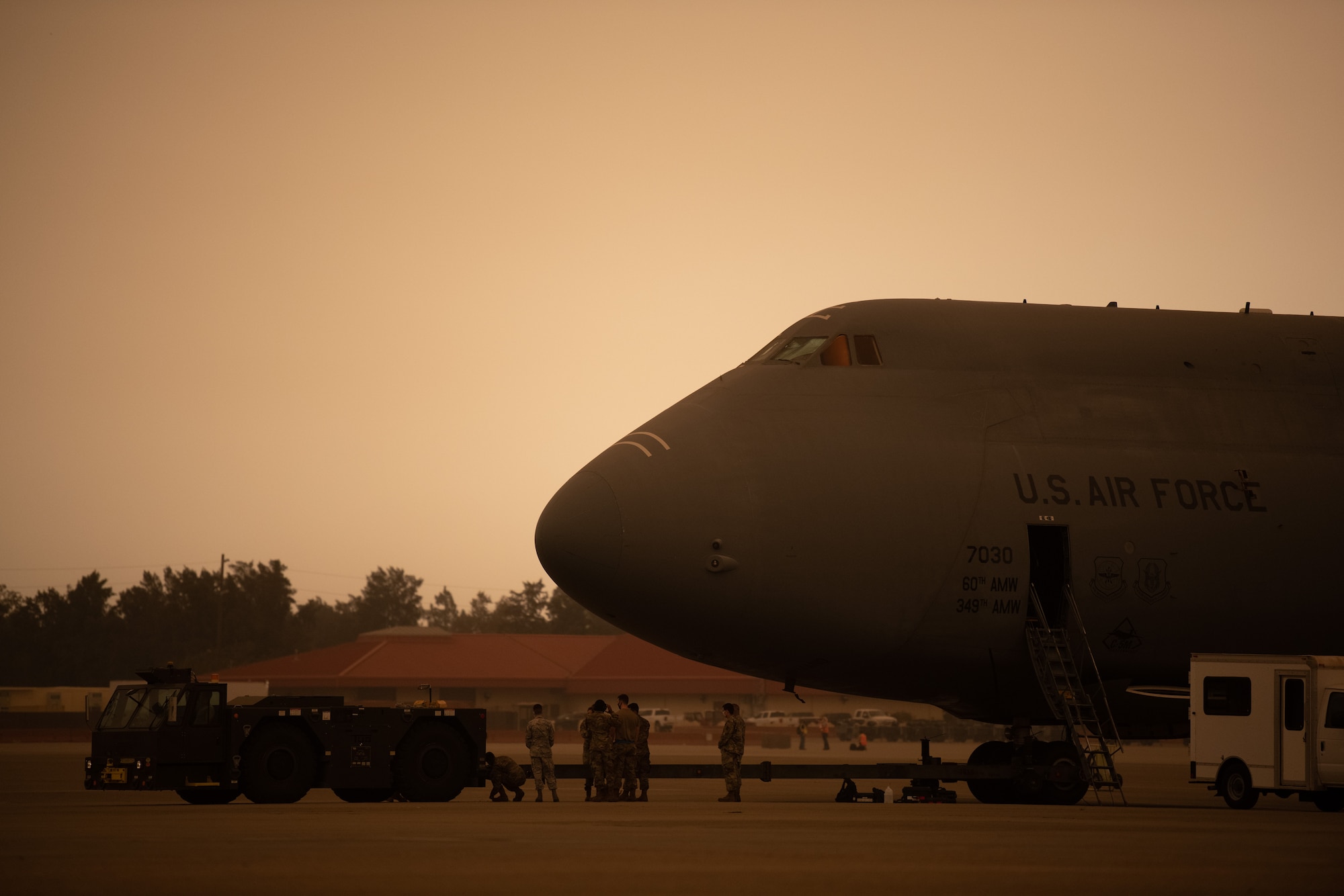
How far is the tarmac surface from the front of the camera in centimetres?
1096

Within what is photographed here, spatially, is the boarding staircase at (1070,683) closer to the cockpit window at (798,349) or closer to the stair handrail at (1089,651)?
the stair handrail at (1089,651)

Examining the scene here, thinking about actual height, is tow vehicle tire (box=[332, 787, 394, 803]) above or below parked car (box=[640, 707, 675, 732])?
above

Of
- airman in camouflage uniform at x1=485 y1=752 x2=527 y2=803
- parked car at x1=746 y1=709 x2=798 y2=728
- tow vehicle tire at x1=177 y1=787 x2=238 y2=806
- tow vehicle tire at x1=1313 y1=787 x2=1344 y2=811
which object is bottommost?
parked car at x1=746 y1=709 x2=798 y2=728

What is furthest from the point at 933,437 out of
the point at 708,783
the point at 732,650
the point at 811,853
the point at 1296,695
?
the point at 708,783

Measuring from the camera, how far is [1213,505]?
2169 cm

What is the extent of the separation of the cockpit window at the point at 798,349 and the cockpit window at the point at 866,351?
45 cm

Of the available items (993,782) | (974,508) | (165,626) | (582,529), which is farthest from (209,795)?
(165,626)

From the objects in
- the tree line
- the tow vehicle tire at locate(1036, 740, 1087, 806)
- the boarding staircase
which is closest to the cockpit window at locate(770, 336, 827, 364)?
the boarding staircase

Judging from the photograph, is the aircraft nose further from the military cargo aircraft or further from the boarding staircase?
the boarding staircase

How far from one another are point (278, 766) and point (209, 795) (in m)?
1.14

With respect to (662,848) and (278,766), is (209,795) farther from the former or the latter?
(662,848)

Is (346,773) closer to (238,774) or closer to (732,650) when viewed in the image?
(238,774)

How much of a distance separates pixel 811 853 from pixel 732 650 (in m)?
7.89

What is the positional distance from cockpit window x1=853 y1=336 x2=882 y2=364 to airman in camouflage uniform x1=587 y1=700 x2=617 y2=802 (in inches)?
235
